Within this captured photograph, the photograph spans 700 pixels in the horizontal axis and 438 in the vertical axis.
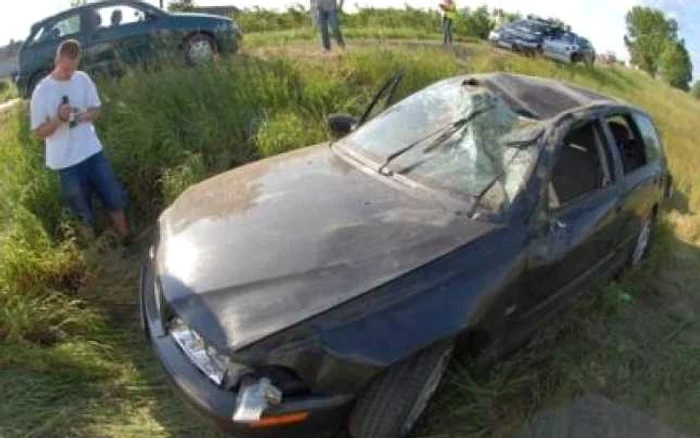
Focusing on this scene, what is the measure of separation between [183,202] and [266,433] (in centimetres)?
155

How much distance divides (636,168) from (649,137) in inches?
19.8

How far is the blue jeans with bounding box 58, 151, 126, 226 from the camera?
4.69 meters

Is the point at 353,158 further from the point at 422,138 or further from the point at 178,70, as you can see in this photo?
the point at 178,70

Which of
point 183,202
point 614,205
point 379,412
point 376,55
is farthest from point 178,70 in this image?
point 379,412

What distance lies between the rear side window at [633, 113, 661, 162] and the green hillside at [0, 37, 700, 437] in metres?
0.76

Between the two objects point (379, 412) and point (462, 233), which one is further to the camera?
point (462, 233)

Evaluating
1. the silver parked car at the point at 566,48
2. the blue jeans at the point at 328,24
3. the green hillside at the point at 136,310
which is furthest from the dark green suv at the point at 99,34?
the silver parked car at the point at 566,48

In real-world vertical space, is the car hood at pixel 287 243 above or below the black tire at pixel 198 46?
below

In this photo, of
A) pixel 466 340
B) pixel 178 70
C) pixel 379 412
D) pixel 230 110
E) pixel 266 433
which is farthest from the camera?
pixel 178 70

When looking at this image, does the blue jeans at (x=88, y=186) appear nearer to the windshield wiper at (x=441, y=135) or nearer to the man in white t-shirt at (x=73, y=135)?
the man in white t-shirt at (x=73, y=135)

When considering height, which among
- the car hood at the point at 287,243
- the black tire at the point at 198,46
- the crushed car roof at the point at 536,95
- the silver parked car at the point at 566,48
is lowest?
the silver parked car at the point at 566,48

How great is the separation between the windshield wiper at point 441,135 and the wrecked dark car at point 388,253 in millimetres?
11

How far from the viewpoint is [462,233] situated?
10.1 ft

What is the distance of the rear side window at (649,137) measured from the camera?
15.1 feet
